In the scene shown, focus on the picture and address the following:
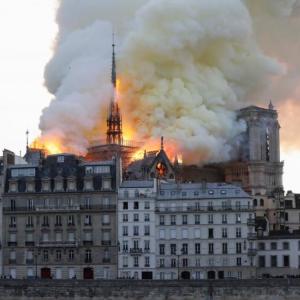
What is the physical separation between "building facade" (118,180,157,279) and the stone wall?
1113 centimetres

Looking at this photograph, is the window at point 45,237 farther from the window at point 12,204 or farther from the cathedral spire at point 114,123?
the cathedral spire at point 114,123

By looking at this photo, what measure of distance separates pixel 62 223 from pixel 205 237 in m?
13.8

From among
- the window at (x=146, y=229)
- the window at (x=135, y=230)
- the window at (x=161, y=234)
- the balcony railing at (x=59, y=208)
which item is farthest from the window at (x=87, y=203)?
the window at (x=161, y=234)

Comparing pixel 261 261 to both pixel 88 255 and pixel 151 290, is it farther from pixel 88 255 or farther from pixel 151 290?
pixel 151 290

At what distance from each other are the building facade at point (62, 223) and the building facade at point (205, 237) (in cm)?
501

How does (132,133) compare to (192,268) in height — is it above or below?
above

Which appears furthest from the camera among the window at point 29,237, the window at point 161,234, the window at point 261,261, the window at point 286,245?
the window at point 29,237

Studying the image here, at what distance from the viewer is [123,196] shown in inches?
4082

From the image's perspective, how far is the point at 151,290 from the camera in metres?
90.3

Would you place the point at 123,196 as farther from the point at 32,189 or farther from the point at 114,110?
the point at 114,110

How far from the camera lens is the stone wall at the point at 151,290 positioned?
88625mm

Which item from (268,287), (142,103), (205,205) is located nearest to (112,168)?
(205,205)

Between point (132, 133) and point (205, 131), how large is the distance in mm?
9280

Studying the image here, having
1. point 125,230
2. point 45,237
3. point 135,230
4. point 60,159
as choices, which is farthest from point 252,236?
point 60,159
